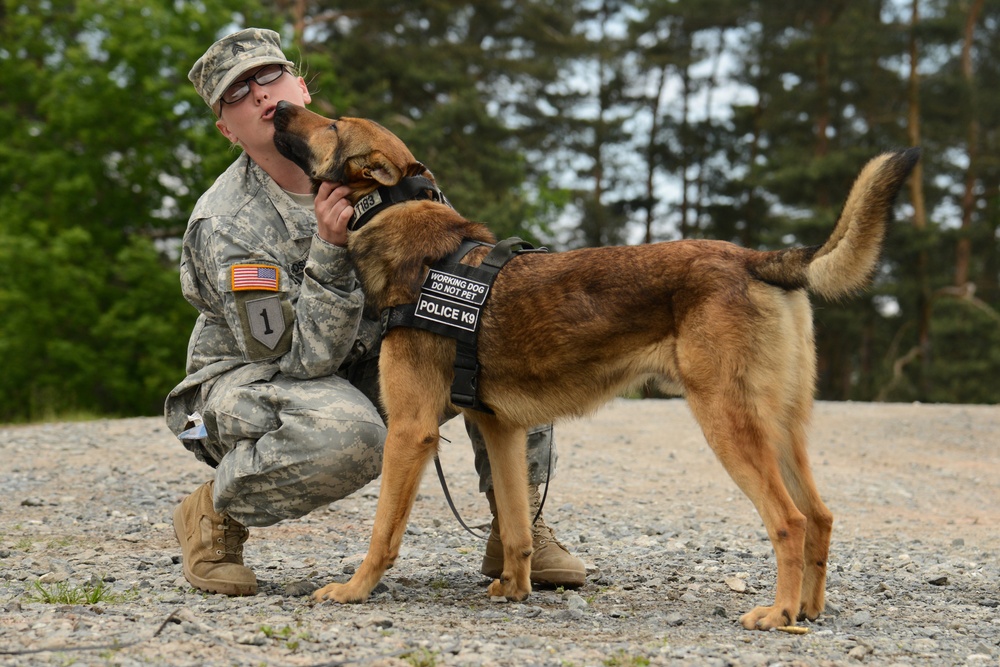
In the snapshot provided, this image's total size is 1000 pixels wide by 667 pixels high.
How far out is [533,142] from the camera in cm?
2892

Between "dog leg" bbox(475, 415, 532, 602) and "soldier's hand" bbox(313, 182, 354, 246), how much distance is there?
1.02 metres

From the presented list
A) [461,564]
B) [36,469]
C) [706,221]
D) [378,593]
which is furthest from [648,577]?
[706,221]

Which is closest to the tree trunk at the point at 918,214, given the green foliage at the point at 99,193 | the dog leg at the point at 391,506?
the green foliage at the point at 99,193

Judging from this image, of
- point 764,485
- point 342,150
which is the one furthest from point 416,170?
point 764,485

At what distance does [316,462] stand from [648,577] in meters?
1.82

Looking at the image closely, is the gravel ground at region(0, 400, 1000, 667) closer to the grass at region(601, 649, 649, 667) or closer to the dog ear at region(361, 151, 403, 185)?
the grass at region(601, 649, 649, 667)

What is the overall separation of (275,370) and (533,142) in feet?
83.8

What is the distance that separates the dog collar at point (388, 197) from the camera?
13.6ft

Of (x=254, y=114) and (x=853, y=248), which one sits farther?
(x=254, y=114)

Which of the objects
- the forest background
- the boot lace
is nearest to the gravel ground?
the boot lace

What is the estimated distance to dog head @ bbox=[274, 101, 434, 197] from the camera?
4.16 m

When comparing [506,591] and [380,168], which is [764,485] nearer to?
[506,591]

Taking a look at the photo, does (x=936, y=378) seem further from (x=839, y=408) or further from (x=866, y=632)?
(x=866, y=632)

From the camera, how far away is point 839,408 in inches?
578
